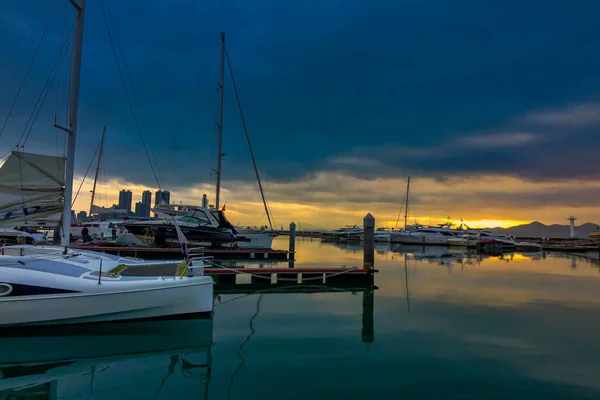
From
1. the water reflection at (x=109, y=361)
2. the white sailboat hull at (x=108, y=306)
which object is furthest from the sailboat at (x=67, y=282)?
the water reflection at (x=109, y=361)

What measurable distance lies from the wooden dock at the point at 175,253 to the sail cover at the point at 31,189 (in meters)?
12.3

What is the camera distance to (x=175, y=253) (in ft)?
89.9

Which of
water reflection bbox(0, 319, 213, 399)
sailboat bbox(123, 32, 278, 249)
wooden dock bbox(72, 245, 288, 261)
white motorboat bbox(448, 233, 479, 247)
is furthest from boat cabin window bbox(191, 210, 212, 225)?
white motorboat bbox(448, 233, 479, 247)

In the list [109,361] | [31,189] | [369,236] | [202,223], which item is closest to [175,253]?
[202,223]

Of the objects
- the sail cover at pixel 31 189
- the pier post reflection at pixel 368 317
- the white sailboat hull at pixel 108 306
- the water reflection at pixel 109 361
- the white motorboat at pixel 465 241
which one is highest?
the sail cover at pixel 31 189

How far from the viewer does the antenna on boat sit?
38.3 feet

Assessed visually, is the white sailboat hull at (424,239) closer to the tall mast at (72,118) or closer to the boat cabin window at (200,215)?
the boat cabin window at (200,215)

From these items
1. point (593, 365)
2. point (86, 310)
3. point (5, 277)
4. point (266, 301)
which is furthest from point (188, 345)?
point (593, 365)

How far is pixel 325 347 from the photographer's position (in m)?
8.73

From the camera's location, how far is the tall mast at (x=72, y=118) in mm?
11680

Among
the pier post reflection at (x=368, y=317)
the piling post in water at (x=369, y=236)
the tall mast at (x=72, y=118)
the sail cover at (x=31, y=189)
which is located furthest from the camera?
the piling post in water at (x=369, y=236)

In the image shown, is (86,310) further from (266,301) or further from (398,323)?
(398,323)

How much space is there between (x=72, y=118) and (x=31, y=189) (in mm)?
2431

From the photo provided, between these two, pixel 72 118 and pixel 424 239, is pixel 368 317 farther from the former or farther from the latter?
pixel 424 239
